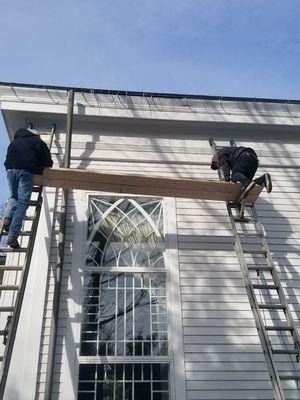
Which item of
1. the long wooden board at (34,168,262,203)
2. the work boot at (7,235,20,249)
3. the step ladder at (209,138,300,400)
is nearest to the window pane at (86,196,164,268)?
the long wooden board at (34,168,262,203)

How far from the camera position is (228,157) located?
21.2ft

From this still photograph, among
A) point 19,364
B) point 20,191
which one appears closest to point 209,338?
point 19,364

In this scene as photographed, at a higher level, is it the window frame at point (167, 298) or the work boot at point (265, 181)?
the work boot at point (265, 181)

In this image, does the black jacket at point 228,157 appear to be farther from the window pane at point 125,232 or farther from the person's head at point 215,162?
the window pane at point 125,232

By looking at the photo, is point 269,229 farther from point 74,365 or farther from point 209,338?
point 74,365

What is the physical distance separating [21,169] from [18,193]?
31cm

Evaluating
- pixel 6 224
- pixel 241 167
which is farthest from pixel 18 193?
pixel 241 167

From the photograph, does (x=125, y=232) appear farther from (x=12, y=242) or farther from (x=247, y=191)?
(x=12, y=242)

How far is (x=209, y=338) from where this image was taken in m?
5.91

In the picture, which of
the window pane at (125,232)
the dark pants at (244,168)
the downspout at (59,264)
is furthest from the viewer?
the window pane at (125,232)

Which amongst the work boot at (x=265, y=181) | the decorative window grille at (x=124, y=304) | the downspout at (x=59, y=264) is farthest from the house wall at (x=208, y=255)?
the work boot at (x=265, y=181)

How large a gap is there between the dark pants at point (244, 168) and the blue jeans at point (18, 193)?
272 centimetres

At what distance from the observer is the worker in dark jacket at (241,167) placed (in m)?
6.09

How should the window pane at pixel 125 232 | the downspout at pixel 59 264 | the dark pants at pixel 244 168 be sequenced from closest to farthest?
the downspout at pixel 59 264, the dark pants at pixel 244 168, the window pane at pixel 125 232
